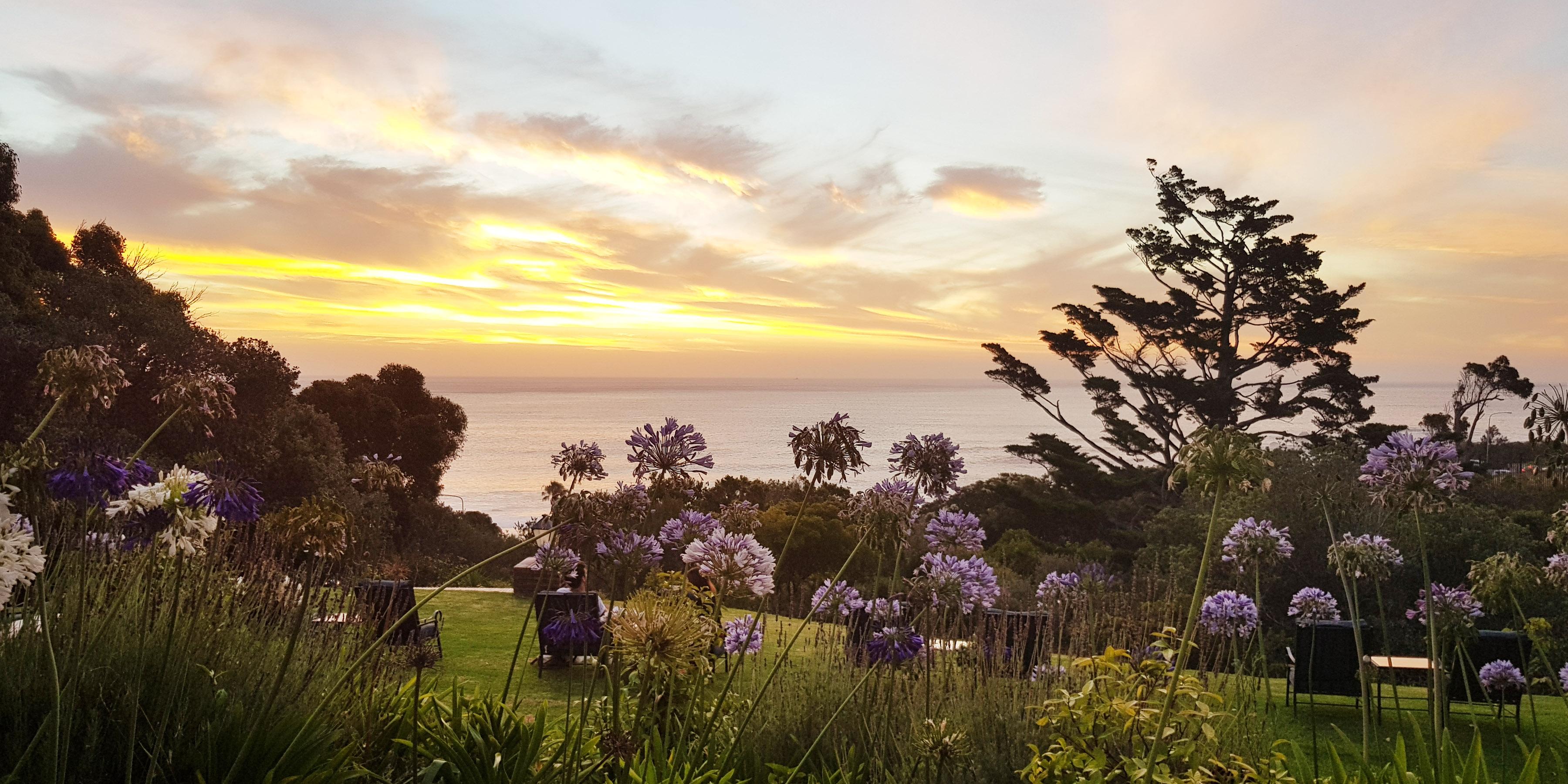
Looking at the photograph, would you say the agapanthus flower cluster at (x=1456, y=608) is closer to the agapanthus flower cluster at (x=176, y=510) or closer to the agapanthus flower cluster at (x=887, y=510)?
the agapanthus flower cluster at (x=887, y=510)

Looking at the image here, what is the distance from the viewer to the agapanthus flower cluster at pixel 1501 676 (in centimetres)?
605

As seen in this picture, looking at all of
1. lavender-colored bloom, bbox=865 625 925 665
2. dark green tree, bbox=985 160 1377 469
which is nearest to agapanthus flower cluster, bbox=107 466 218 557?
lavender-colored bloom, bbox=865 625 925 665

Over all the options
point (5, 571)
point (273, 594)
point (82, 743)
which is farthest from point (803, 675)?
point (5, 571)

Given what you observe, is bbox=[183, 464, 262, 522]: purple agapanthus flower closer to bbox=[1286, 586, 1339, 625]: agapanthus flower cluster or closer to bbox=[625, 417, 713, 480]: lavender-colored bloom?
bbox=[625, 417, 713, 480]: lavender-colored bloom

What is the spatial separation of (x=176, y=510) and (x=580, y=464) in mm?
1063

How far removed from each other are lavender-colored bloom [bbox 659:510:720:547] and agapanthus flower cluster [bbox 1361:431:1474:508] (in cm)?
216

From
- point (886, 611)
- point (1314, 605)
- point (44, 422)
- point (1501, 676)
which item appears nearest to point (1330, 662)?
point (1501, 676)

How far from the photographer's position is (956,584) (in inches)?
134

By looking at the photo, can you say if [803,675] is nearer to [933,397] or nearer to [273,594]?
[273,594]

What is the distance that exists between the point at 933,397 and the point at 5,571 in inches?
4540

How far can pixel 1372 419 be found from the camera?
24.8 metres

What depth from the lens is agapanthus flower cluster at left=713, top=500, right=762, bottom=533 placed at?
3.06 meters

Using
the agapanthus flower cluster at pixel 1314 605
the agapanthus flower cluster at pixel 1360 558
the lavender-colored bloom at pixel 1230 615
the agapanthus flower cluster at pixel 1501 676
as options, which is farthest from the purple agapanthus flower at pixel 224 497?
the agapanthus flower cluster at pixel 1501 676

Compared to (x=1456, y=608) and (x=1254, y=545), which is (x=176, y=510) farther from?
(x=1456, y=608)
